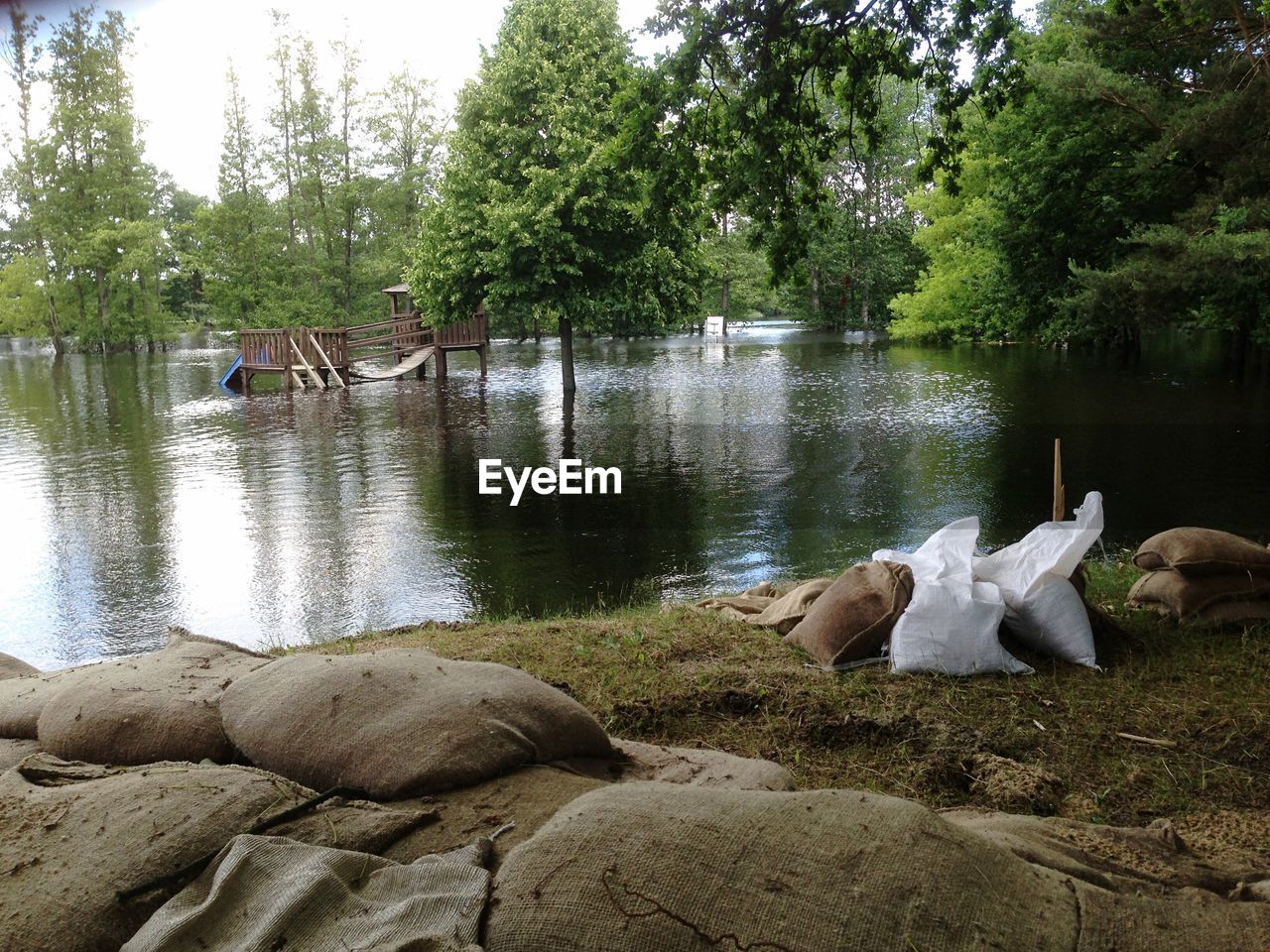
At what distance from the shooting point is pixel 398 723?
2957 mm

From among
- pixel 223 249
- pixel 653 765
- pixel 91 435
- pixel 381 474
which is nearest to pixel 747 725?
pixel 653 765

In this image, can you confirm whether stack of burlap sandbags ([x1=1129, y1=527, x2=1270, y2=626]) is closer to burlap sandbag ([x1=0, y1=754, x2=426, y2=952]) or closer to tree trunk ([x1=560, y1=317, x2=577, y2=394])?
burlap sandbag ([x1=0, y1=754, x2=426, y2=952])

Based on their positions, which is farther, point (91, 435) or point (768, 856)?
point (91, 435)

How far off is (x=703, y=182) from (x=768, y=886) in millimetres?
6652

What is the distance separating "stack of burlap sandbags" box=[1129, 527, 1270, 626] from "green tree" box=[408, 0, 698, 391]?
1753cm

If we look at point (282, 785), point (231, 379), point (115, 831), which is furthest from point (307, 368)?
point (115, 831)

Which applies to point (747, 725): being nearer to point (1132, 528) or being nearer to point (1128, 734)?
point (1128, 734)

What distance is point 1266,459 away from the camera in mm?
15508

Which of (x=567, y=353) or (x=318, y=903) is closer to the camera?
(x=318, y=903)

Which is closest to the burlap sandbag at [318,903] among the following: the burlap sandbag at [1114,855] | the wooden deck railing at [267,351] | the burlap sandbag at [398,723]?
the burlap sandbag at [398,723]

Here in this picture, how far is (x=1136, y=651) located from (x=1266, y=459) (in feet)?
40.7

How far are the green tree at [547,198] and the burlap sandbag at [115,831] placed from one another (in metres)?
20.3

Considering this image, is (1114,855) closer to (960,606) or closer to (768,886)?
(768,886)

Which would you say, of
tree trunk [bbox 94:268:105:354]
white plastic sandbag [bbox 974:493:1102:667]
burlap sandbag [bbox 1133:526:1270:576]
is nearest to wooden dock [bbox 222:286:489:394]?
burlap sandbag [bbox 1133:526:1270:576]
